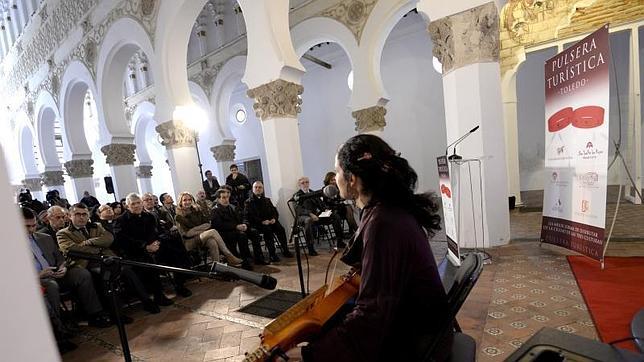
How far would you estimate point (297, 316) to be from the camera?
1562 millimetres

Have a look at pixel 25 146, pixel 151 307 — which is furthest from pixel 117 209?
pixel 25 146

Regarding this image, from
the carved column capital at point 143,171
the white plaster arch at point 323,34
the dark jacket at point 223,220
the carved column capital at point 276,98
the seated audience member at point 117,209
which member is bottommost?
the dark jacket at point 223,220

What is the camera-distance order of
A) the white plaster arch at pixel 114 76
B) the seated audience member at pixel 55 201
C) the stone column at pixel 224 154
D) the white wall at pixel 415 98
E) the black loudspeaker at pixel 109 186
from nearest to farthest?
the white plaster arch at pixel 114 76 < the seated audience member at pixel 55 201 < the black loudspeaker at pixel 109 186 < the white wall at pixel 415 98 < the stone column at pixel 224 154

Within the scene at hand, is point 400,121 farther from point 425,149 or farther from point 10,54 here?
point 10,54

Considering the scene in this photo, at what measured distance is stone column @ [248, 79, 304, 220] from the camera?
5848 millimetres

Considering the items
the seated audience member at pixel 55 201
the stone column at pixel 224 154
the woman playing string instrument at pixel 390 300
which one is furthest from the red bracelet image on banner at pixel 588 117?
the seated audience member at pixel 55 201

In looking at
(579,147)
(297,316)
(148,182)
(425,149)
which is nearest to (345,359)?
(297,316)

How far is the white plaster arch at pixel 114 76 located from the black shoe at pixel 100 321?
6.71m

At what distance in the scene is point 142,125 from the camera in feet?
56.5

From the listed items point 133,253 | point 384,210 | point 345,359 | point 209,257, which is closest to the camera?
point 345,359

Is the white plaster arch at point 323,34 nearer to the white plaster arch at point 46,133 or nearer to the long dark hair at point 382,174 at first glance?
the long dark hair at point 382,174

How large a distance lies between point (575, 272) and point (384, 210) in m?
3.40

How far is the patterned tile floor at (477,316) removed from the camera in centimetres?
265

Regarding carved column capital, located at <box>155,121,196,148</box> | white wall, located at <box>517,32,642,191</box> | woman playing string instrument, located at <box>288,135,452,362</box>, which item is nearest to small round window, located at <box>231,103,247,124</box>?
carved column capital, located at <box>155,121,196,148</box>
